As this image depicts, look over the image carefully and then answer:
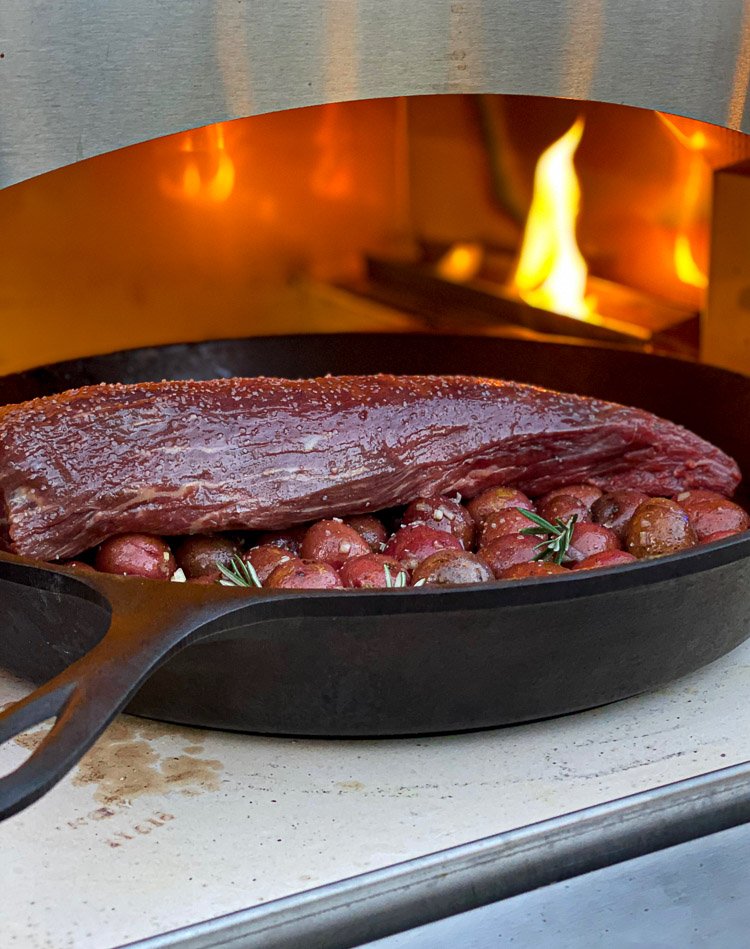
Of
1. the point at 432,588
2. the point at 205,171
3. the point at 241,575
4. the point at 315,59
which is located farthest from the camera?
the point at 205,171

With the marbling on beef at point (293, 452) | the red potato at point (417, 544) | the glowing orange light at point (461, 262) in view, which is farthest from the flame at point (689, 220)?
the red potato at point (417, 544)

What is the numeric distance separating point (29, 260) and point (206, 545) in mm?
1472

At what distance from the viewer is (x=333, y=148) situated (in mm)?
3066

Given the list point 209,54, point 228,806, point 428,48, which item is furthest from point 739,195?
point 228,806

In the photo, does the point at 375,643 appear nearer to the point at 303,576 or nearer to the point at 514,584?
the point at 514,584

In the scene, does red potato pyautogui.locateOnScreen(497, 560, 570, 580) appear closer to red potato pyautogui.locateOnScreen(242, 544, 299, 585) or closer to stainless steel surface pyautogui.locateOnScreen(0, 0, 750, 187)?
red potato pyautogui.locateOnScreen(242, 544, 299, 585)

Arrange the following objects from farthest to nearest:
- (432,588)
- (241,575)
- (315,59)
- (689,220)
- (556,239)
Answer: (556,239) < (689,220) < (241,575) < (315,59) < (432,588)

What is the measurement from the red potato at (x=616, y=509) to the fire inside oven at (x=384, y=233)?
778mm

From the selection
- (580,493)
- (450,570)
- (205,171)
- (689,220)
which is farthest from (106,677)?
(205,171)

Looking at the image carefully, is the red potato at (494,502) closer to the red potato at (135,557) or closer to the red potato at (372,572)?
the red potato at (372,572)

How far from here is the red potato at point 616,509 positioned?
1.61 m

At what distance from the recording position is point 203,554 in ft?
5.06

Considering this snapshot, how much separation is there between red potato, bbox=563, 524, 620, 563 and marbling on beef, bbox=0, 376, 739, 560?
21 centimetres

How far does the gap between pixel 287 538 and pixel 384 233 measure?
1.79 metres
